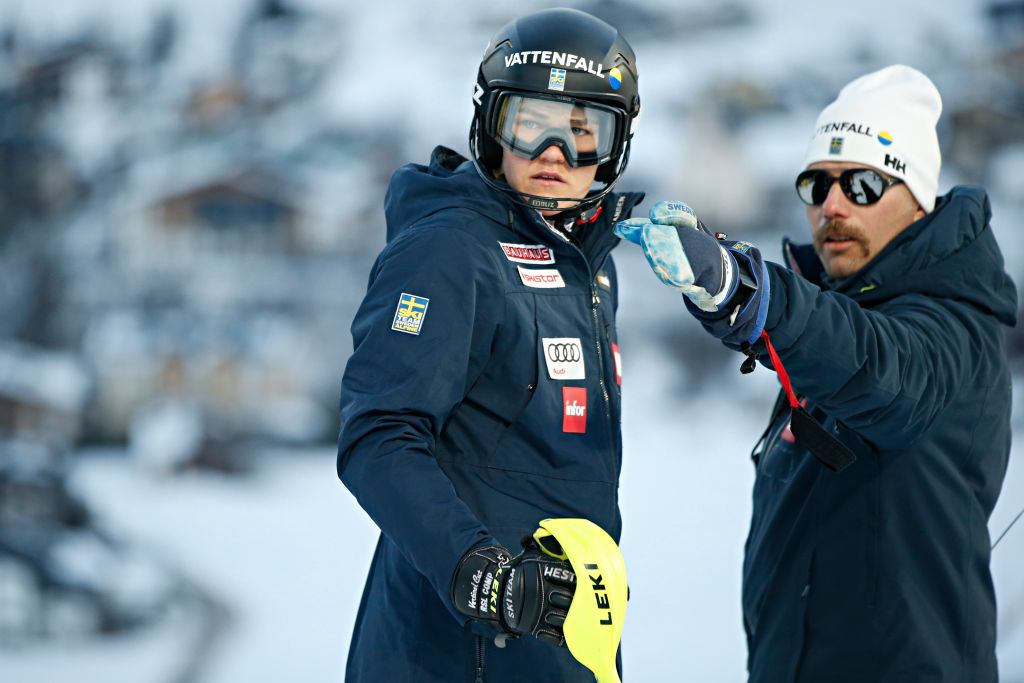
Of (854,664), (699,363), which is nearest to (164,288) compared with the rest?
(699,363)

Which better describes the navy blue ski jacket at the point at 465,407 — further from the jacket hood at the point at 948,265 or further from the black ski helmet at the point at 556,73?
the jacket hood at the point at 948,265

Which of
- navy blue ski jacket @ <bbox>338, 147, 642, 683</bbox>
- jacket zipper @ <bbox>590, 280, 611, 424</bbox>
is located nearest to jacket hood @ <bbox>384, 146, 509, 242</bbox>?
navy blue ski jacket @ <bbox>338, 147, 642, 683</bbox>

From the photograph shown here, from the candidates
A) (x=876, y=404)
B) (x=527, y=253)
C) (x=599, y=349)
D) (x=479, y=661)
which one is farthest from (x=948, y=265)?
(x=479, y=661)

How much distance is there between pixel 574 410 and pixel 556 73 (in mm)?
538

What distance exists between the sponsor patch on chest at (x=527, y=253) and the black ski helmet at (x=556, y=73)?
0.07 metres

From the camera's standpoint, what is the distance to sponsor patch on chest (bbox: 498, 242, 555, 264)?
4.59 ft

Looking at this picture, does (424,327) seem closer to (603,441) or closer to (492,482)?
(492,482)

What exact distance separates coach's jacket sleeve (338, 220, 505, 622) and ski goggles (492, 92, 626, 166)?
25 centimetres

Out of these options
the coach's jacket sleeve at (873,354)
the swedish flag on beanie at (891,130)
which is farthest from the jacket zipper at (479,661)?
the swedish flag on beanie at (891,130)

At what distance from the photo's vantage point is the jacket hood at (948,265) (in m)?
1.64

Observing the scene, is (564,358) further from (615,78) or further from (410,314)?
(615,78)

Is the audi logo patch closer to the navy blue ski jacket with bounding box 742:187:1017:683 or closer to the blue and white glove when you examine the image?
the blue and white glove

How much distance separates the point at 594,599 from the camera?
41.4 inches

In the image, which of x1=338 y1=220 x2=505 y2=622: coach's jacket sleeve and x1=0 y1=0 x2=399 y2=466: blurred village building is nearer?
x1=338 y1=220 x2=505 y2=622: coach's jacket sleeve
